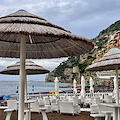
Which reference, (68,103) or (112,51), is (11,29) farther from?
(68,103)

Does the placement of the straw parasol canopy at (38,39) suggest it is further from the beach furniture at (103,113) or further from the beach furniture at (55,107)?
the beach furniture at (55,107)

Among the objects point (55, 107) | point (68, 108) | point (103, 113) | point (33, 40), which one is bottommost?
point (55, 107)

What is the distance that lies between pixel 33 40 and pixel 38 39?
16cm

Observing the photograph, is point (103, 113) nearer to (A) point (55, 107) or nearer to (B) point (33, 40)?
(B) point (33, 40)

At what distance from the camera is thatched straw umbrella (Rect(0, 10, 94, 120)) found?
2814mm

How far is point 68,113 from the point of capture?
9.15 m

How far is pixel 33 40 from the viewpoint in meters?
4.74

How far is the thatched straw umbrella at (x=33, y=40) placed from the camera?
111 inches

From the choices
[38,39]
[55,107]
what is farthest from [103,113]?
[55,107]

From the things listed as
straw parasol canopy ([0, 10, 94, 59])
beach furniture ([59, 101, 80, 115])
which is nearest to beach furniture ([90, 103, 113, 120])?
straw parasol canopy ([0, 10, 94, 59])

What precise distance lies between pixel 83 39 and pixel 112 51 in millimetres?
3056

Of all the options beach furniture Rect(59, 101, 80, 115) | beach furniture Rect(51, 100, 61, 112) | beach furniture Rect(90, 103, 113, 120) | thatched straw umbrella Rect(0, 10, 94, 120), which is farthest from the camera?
beach furniture Rect(51, 100, 61, 112)

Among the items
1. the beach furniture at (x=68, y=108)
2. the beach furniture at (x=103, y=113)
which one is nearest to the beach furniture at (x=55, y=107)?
the beach furniture at (x=68, y=108)

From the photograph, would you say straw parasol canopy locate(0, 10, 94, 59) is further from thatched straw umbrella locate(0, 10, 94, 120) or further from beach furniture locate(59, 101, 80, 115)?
beach furniture locate(59, 101, 80, 115)
